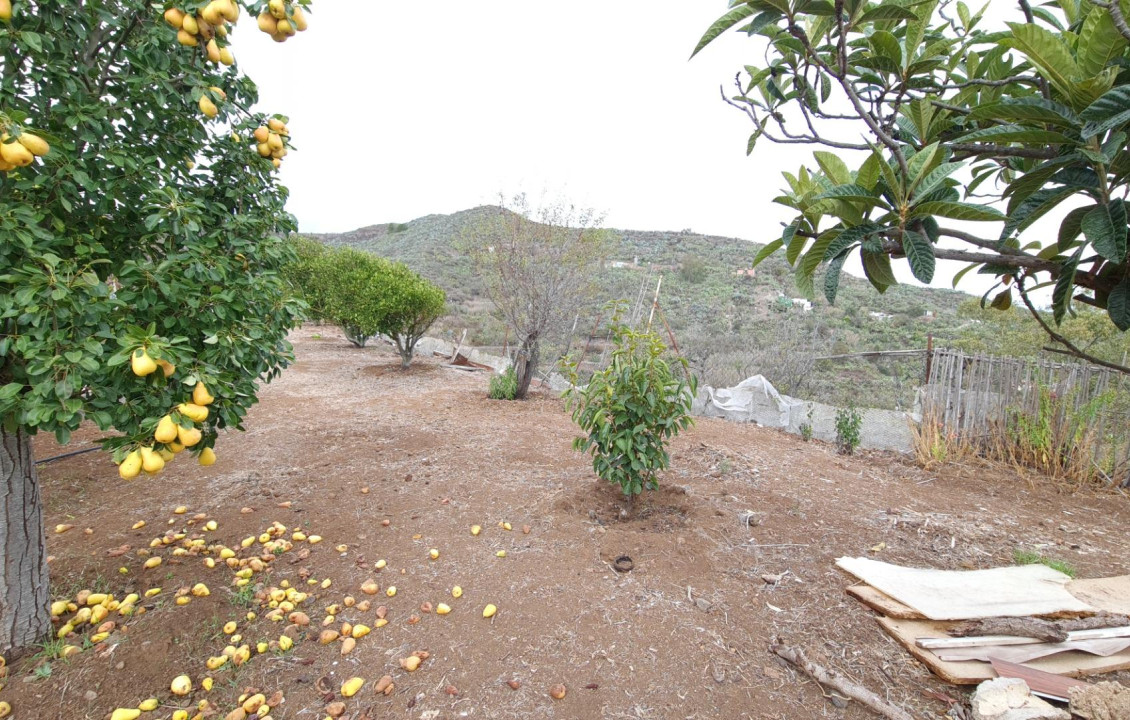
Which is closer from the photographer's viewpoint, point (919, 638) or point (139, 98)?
point (139, 98)

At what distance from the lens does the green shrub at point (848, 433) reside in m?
5.49

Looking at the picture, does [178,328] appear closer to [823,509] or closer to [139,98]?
[139,98]

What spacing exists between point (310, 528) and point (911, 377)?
11502 millimetres

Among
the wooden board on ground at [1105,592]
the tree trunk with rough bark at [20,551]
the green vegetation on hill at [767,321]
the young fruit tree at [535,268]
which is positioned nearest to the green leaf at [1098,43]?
the wooden board on ground at [1105,592]

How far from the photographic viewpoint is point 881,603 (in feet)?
7.97

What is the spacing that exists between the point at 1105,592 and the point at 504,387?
5.89m

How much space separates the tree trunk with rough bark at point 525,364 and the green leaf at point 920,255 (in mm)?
6183

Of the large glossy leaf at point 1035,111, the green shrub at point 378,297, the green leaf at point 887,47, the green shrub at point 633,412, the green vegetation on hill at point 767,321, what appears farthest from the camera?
the green vegetation on hill at point 767,321

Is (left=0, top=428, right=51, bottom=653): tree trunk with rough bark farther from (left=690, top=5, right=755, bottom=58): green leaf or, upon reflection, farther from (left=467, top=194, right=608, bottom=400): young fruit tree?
(left=467, top=194, right=608, bottom=400): young fruit tree

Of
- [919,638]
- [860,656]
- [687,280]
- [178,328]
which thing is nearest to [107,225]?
[178,328]

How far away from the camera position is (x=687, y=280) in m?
18.4

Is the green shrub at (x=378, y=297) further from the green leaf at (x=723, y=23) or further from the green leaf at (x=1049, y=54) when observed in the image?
the green leaf at (x=1049, y=54)

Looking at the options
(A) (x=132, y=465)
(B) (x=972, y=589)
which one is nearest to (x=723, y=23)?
(A) (x=132, y=465)

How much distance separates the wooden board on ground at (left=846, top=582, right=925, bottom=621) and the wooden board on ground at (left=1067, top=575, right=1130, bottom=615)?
3.03 feet
